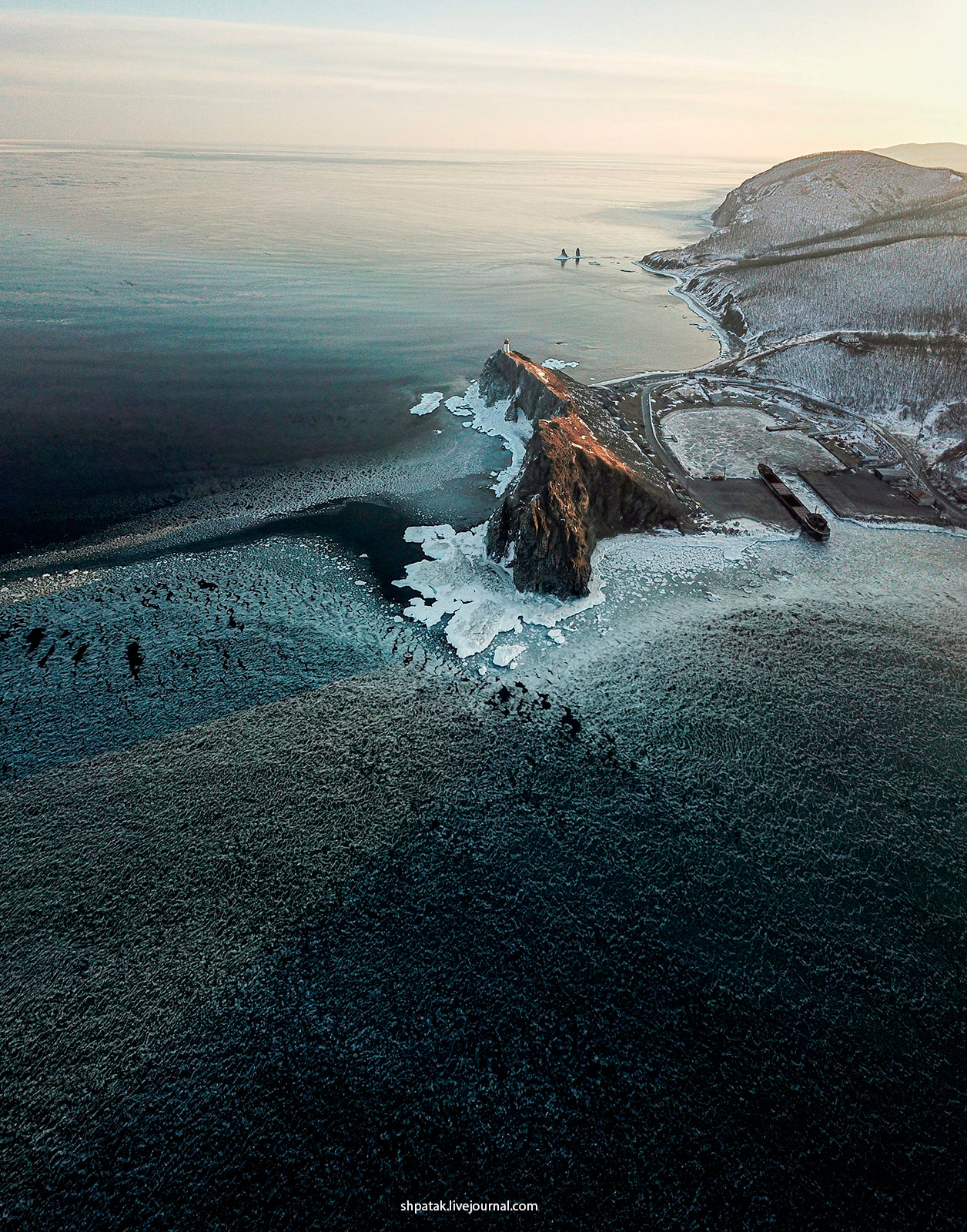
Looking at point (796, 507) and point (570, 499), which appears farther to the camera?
point (796, 507)

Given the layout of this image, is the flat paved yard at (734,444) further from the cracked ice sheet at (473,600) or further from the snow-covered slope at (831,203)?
the snow-covered slope at (831,203)

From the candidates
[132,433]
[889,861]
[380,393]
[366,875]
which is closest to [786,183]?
[380,393]

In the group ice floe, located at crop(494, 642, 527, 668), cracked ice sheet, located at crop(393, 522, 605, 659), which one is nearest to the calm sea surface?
ice floe, located at crop(494, 642, 527, 668)

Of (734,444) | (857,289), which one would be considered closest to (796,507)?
(734,444)

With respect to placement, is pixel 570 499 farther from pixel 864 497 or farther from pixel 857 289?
pixel 857 289

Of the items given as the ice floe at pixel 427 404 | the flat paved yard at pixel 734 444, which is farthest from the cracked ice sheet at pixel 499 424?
the flat paved yard at pixel 734 444

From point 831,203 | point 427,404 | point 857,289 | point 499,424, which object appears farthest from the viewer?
point 831,203

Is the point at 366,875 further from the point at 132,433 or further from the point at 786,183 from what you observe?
the point at 786,183

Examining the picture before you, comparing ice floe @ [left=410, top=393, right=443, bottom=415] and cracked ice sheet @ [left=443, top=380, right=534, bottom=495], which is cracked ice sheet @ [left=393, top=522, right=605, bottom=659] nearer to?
cracked ice sheet @ [left=443, top=380, right=534, bottom=495]
